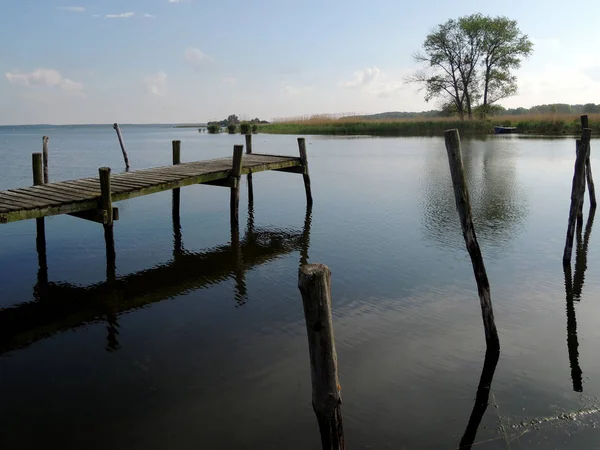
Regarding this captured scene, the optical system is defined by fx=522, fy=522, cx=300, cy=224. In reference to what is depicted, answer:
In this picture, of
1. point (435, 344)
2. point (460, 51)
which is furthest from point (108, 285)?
point (460, 51)

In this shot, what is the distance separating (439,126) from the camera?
59938 mm

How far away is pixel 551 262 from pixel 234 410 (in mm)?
8116

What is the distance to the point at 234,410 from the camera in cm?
568

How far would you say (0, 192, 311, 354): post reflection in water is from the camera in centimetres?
805

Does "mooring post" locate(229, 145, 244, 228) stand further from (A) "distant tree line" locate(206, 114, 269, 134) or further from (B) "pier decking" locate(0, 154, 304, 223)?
(A) "distant tree line" locate(206, 114, 269, 134)

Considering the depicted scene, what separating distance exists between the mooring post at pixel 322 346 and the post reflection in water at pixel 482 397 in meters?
1.45

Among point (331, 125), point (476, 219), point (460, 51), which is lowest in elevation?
point (476, 219)

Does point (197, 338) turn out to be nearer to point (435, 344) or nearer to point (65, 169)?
point (435, 344)

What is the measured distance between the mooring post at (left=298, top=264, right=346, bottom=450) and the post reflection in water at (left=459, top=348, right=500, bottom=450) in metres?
1.45

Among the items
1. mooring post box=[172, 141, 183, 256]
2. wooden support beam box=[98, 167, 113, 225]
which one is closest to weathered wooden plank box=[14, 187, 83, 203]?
wooden support beam box=[98, 167, 113, 225]

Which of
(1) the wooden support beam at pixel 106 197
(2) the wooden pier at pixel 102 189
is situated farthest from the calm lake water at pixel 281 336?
(2) the wooden pier at pixel 102 189

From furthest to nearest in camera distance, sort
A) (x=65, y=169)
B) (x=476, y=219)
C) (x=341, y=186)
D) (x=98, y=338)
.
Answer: (x=65, y=169) < (x=341, y=186) < (x=476, y=219) < (x=98, y=338)

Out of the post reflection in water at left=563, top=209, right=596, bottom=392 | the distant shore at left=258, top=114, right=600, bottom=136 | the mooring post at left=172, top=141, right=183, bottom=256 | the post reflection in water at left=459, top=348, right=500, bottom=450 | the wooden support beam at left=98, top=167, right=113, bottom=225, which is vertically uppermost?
the distant shore at left=258, top=114, right=600, bottom=136

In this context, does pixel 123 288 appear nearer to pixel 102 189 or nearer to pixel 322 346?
pixel 102 189
